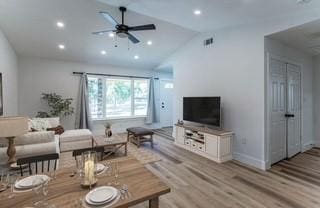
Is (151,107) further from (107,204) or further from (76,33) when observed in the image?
(107,204)

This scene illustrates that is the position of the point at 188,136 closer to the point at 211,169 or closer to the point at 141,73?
the point at 211,169

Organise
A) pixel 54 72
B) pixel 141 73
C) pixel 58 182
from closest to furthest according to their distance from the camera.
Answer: pixel 58 182 < pixel 54 72 < pixel 141 73

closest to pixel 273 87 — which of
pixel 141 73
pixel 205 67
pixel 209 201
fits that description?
pixel 205 67

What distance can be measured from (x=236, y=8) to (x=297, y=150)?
12.1 ft

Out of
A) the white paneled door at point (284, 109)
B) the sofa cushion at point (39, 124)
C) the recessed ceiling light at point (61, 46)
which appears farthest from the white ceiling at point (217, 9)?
the sofa cushion at point (39, 124)

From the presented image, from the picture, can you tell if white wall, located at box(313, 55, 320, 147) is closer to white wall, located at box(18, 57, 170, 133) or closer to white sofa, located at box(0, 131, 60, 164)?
white sofa, located at box(0, 131, 60, 164)

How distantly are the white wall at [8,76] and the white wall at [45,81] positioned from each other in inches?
10.9

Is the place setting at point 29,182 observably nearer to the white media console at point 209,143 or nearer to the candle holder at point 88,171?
the candle holder at point 88,171

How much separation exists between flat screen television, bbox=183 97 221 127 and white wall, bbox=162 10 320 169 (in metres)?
0.28

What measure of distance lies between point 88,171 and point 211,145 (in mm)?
3142

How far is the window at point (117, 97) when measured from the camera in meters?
6.73

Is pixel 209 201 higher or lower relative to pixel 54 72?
lower

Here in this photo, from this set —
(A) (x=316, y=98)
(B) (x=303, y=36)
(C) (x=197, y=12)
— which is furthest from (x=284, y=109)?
(C) (x=197, y=12)

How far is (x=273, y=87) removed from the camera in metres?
3.67
